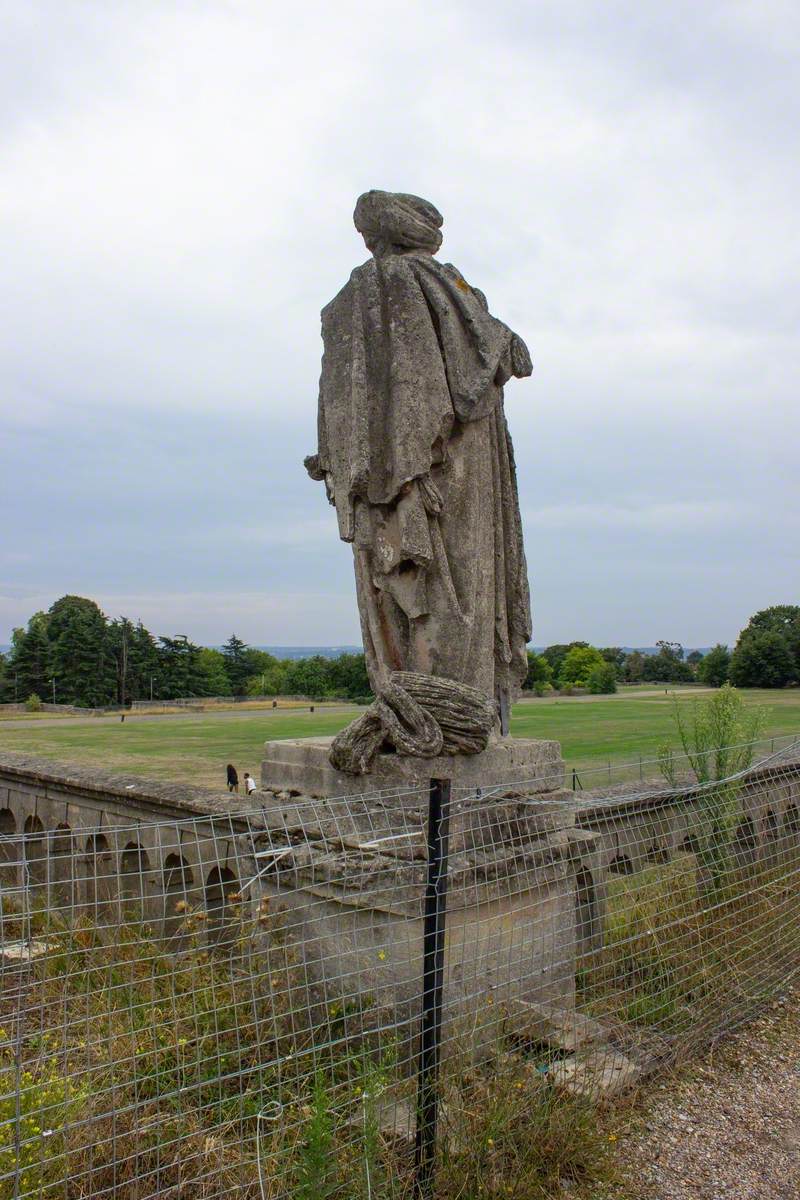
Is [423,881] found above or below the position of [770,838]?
above

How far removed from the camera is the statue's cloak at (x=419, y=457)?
4.63m

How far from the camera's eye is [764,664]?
37.0 m

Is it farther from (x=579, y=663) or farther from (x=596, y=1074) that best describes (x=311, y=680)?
(x=596, y=1074)

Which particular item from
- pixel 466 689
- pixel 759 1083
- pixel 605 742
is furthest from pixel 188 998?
pixel 605 742

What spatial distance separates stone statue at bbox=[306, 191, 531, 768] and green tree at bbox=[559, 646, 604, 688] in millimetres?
74347

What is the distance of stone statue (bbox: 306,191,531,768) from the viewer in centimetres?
464

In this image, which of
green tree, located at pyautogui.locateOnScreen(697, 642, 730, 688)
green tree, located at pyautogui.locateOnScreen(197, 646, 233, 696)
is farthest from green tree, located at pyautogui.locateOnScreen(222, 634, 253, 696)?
green tree, located at pyautogui.locateOnScreen(697, 642, 730, 688)

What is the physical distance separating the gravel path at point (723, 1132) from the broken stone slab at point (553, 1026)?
0.34m

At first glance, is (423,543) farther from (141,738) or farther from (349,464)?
A: (141,738)

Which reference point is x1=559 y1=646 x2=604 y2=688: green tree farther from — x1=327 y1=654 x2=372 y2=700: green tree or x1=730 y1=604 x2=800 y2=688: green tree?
x1=730 y1=604 x2=800 y2=688: green tree

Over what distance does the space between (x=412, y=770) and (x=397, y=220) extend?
9.59 feet

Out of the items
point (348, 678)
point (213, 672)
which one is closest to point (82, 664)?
point (213, 672)

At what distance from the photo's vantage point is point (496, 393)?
5004 mm

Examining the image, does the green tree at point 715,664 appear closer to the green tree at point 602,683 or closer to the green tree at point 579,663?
the green tree at point 602,683
